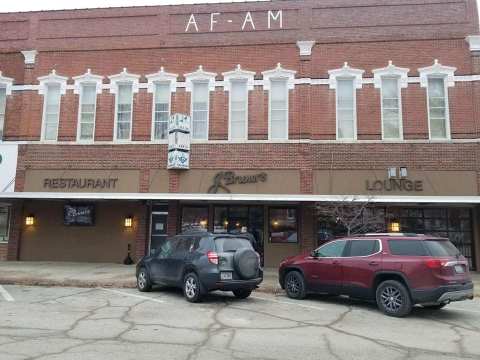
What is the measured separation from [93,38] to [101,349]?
16325 millimetres

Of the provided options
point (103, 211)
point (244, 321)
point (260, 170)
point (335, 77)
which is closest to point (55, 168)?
point (103, 211)

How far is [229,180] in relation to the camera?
18.2 m

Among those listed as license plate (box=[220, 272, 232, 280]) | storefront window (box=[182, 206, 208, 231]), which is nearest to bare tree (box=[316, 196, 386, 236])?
storefront window (box=[182, 206, 208, 231])

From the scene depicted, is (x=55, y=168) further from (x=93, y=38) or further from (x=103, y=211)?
(x=93, y=38)

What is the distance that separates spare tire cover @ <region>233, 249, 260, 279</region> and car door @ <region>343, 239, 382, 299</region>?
201 cm

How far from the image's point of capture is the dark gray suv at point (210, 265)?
410 inches

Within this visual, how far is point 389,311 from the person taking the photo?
9523mm

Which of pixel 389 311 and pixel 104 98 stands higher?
pixel 104 98

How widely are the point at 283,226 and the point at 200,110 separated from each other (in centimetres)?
569

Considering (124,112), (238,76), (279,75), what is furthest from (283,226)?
(124,112)

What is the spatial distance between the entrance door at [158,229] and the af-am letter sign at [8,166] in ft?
19.2

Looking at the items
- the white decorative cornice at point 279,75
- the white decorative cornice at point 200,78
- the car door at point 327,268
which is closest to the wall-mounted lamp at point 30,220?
the white decorative cornice at point 200,78

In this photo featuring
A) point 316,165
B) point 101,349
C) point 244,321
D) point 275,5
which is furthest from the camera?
point 275,5

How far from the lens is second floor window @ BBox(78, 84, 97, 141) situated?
19.5 meters
